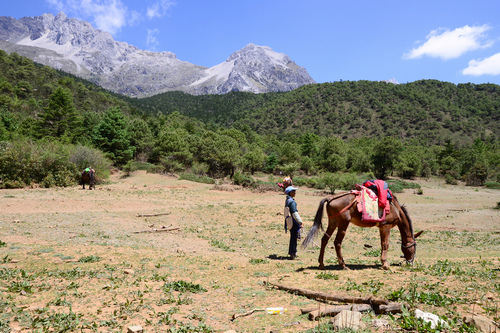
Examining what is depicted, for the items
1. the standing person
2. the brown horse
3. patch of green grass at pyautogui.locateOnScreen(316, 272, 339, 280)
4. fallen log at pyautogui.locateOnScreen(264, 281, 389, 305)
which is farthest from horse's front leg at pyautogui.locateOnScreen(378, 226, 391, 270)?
fallen log at pyautogui.locateOnScreen(264, 281, 389, 305)

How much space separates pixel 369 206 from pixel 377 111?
124412 millimetres

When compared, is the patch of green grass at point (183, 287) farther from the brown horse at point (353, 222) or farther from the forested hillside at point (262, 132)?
the forested hillside at point (262, 132)

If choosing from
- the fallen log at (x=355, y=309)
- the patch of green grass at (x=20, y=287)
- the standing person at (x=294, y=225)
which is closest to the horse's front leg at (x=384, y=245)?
the standing person at (x=294, y=225)

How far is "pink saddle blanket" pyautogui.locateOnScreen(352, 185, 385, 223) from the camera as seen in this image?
6.85 metres

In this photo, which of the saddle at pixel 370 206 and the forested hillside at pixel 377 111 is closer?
the saddle at pixel 370 206

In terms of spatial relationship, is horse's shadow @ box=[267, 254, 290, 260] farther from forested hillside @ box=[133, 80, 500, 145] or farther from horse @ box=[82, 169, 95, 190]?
forested hillside @ box=[133, 80, 500, 145]

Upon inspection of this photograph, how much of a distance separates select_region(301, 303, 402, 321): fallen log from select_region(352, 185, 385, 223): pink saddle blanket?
2912mm

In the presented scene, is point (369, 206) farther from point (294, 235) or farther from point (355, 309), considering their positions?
point (355, 309)

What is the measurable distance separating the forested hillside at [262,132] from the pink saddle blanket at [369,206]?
2647 centimetres

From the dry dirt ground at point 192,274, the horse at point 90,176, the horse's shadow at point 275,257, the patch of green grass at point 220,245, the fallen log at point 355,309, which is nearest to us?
the fallen log at point 355,309

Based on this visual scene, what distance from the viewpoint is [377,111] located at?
117250 mm

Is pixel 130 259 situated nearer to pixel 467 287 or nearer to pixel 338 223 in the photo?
pixel 338 223

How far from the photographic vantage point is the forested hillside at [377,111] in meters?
101

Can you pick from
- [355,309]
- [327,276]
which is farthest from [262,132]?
[355,309]
